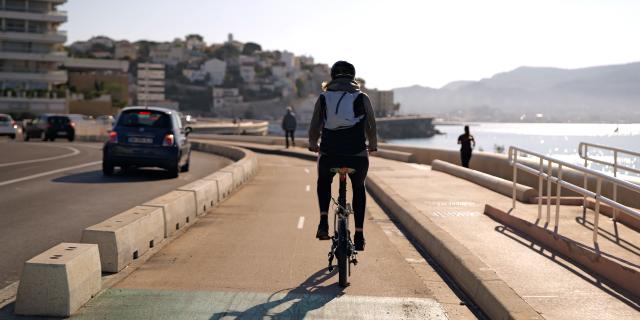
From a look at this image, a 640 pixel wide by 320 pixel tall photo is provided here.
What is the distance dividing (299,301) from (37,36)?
4546 inches

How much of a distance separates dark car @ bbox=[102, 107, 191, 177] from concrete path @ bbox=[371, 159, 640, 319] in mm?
6937

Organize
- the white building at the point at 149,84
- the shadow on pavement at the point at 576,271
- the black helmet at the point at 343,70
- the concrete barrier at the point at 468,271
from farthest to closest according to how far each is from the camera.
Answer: the white building at the point at 149,84 → the black helmet at the point at 343,70 → the shadow on pavement at the point at 576,271 → the concrete barrier at the point at 468,271

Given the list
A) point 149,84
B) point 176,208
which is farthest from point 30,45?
point 176,208

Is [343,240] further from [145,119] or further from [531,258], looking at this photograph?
[145,119]

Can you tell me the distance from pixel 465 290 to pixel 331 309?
60.0 inches

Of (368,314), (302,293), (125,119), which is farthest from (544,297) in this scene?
(125,119)

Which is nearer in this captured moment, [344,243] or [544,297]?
[544,297]

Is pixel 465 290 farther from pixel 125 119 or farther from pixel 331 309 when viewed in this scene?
pixel 125 119

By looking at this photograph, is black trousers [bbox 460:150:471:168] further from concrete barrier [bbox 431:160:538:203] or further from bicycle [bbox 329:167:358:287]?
bicycle [bbox 329:167:358:287]

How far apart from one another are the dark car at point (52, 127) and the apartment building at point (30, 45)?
A: 57.8 meters

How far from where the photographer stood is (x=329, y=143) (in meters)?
7.63

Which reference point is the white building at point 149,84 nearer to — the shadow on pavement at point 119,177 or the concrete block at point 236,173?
the shadow on pavement at point 119,177

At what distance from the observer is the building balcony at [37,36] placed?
110562 mm

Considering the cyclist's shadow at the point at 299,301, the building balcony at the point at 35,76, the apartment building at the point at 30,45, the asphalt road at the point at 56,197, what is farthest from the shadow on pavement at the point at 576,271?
the building balcony at the point at 35,76
